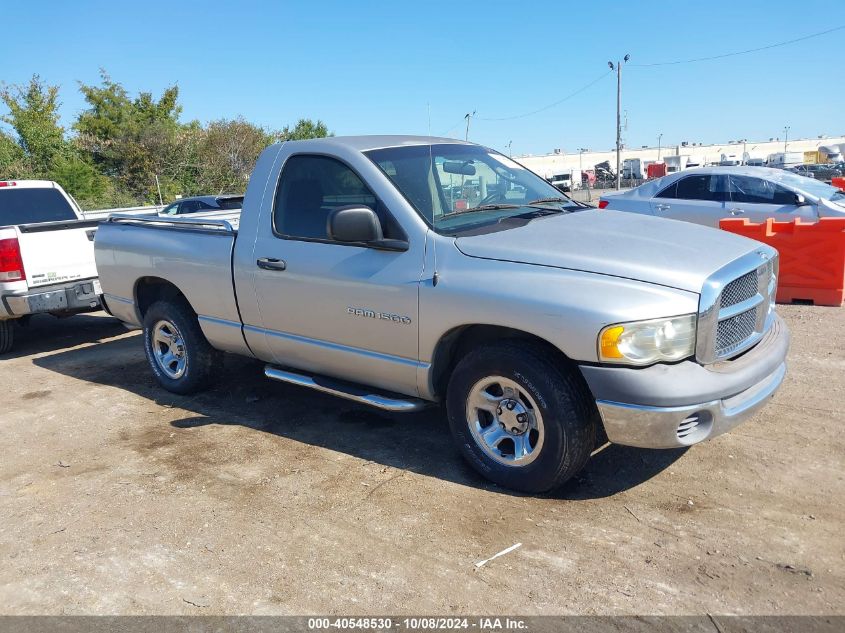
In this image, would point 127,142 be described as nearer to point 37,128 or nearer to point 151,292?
point 37,128

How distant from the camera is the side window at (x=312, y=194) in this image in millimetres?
4590

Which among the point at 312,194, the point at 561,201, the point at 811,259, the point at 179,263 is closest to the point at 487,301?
the point at 561,201

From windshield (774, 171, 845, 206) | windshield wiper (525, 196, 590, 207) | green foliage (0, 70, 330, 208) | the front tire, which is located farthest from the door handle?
green foliage (0, 70, 330, 208)

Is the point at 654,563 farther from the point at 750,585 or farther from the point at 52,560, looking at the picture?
the point at 52,560

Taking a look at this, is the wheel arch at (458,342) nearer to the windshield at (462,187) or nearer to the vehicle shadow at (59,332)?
the windshield at (462,187)

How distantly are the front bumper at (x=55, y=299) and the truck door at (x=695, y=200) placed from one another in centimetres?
764

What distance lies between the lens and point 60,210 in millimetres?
9078

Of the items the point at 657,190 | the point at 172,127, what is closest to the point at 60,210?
the point at 657,190

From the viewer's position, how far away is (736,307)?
371 cm

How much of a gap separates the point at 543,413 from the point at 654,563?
34.6 inches

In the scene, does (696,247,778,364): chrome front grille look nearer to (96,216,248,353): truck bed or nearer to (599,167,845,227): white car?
(96,216,248,353): truck bed

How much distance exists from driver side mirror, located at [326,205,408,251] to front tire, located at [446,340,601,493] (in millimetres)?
834

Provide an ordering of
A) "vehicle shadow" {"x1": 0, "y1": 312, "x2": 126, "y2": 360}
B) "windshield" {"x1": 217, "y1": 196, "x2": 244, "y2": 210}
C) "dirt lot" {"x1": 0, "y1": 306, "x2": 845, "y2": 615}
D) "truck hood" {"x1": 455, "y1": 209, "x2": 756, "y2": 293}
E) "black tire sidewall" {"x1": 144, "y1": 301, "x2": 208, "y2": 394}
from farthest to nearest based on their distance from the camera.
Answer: "windshield" {"x1": 217, "y1": 196, "x2": 244, "y2": 210}, "vehicle shadow" {"x1": 0, "y1": 312, "x2": 126, "y2": 360}, "black tire sidewall" {"x1": 144, "y1": 301, "x2": 208, "y2": 394}, "truck hood" {"x1": 455, "y1": 209, "x2": 756, "y2": 293}, "dirt lot" {"x1": 0, "y1": 306, "x2": 845, "y2": 615}

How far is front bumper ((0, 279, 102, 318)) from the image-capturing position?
7.32 metres
